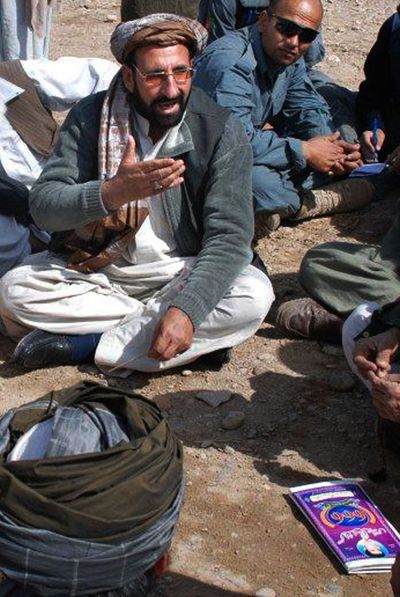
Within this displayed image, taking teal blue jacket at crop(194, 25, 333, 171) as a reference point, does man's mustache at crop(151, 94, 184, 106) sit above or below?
above

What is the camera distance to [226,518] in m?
3.84

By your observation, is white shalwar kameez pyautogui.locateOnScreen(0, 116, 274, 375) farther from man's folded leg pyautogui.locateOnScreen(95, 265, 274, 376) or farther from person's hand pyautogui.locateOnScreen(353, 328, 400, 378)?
person's hand pyautogui.locateOnScreen(353, 328, 400, 378)

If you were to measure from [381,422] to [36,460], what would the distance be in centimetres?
152

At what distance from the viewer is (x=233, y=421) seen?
4.41 meters

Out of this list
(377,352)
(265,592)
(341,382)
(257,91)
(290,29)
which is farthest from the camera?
(257,91)

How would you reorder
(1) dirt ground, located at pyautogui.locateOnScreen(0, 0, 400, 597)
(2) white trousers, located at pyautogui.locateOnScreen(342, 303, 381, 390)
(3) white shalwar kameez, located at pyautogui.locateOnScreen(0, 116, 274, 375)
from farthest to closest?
(3) white shalwar kameez, located at pyautogui.locateOnScreen(0, 116, 274, 375) < (2) white trousers, located at pyautogui.locateOnScreen(342, 303, 381, 390) < (1) dirt ground, located at pyautogui.locateOnScreen(0, 0, 400, 597)

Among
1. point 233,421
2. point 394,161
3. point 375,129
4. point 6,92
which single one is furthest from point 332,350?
point 375,129

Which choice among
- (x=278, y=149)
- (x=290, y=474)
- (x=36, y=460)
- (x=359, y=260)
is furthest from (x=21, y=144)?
(x=36, y=460)

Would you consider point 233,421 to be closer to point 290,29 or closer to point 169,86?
point 169,86

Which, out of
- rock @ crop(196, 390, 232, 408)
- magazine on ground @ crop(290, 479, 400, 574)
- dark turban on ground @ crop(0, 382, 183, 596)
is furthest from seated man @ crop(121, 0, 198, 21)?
dark turban on ground @ crop(0, 382, 183, 596)

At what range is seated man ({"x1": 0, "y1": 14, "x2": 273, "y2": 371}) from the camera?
453cm

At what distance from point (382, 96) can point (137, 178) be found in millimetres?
3172

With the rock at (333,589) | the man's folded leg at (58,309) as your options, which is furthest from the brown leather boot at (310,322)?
the rock at (333,589)

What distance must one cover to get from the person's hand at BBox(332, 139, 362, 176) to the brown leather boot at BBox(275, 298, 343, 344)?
1.33m
